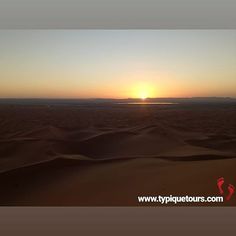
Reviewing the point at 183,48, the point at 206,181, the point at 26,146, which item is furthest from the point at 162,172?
the point at 26,146

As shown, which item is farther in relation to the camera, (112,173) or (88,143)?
(88,143)

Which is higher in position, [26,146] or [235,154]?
[26,146]

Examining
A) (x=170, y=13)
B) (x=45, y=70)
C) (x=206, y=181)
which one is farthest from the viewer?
(x=45, y=70)

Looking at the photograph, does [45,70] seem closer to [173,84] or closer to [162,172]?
[173,84]

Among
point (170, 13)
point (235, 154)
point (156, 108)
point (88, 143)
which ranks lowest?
point (235, 154)

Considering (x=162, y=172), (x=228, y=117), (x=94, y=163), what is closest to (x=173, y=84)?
(x=228, y=117)

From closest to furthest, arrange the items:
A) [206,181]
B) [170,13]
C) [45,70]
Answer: [170,13]
[206,181]
[45,70]

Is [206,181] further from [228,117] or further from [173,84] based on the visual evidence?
[173,84]
